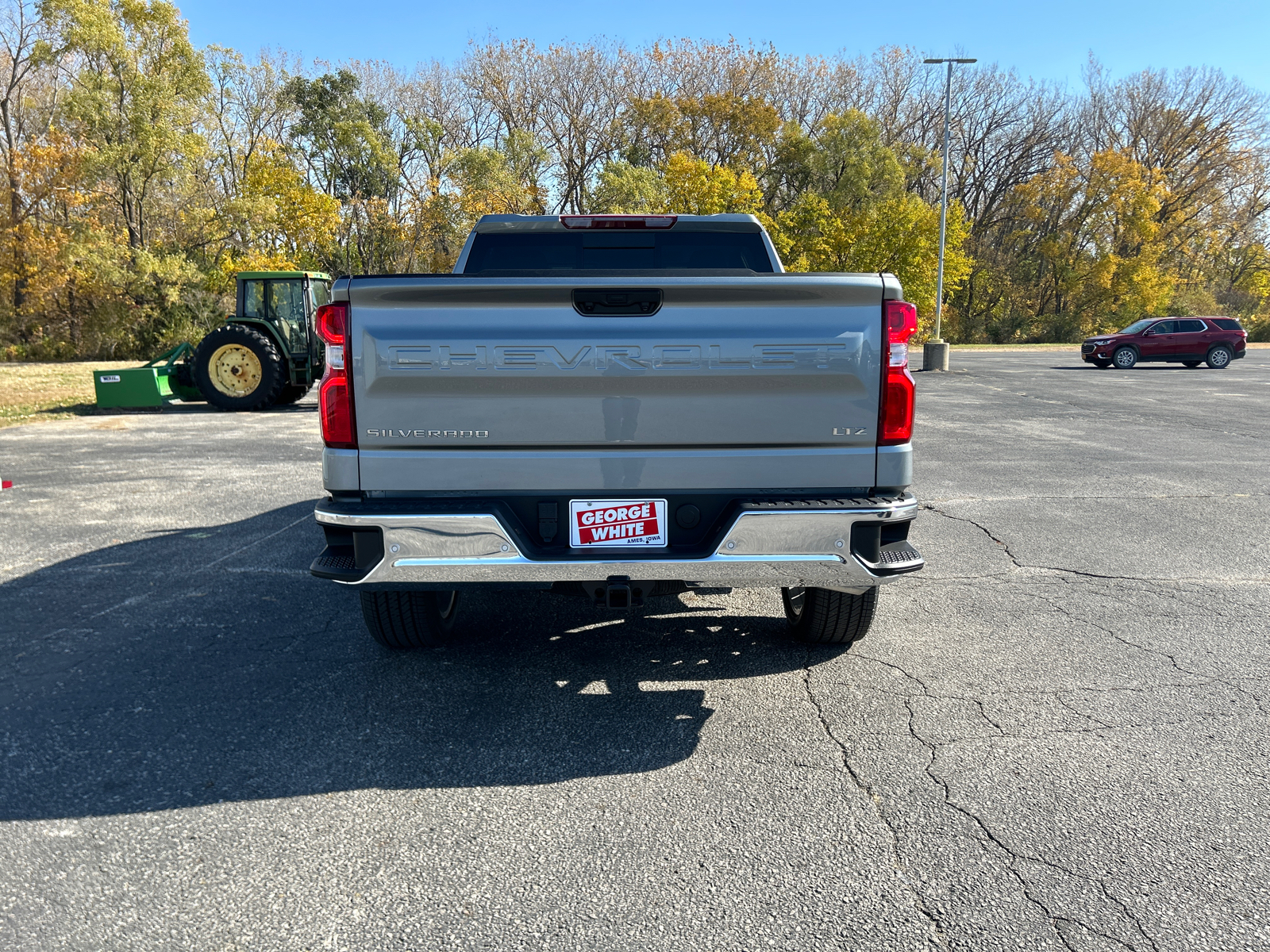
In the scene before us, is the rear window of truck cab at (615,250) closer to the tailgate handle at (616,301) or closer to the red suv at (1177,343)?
the tailgate handle at (616,301)

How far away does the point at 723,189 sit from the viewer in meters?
40.4

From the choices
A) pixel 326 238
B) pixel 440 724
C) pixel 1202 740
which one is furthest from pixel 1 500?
pixel 326 238

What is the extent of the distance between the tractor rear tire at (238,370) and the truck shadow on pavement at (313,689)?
408 inches

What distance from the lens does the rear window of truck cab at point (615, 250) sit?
16.6 feet

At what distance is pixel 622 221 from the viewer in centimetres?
464

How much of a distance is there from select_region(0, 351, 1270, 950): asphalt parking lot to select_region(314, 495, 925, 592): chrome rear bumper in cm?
64

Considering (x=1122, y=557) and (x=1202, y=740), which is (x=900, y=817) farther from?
(x=1122, y=557)

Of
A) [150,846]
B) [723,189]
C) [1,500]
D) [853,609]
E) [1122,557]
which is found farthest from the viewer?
[723,189]

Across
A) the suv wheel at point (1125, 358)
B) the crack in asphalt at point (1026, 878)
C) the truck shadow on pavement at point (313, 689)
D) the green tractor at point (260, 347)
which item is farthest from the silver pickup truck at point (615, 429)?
the suv wheel at point (1125, 358)

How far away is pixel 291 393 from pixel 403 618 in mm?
13695

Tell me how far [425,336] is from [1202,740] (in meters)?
3.31

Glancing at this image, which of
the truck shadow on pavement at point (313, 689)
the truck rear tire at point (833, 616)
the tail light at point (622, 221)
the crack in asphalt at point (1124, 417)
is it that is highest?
the tail light at point (622, 221)

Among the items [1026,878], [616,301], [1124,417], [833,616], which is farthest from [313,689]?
[1124,417]

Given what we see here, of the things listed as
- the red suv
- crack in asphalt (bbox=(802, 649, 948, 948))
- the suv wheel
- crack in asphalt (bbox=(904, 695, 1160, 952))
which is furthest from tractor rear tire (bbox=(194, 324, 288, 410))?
the suv wheel
